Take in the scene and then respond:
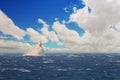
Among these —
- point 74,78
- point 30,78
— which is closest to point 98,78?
point 74,78

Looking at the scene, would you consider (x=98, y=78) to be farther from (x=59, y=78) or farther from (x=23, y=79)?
(x=23, y=79)

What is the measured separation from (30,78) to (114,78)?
3179 cm

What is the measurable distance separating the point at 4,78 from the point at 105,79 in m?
37.9

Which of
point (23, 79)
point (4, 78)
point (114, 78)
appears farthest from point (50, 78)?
point (114, 78)

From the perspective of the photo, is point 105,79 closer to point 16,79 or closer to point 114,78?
point 114,78

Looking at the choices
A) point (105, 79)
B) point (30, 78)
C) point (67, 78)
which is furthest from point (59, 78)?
point (105, 79)

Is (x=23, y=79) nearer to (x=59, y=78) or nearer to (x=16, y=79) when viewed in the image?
(x=16, y=79)

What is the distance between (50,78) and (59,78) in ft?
11.1

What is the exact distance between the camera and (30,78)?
95.8 meters

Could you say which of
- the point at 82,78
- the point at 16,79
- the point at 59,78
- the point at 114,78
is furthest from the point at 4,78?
the point at 114,78

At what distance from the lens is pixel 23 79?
9344 cm

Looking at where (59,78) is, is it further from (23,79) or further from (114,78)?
(114,78)

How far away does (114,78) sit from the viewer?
315 ft

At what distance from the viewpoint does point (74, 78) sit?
315 ft
